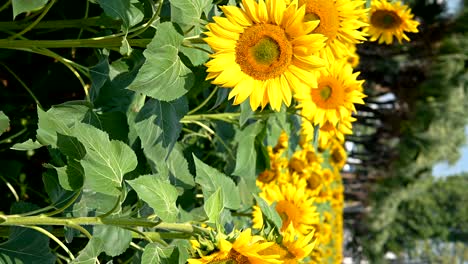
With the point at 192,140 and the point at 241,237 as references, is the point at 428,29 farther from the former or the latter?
the point at 241,237

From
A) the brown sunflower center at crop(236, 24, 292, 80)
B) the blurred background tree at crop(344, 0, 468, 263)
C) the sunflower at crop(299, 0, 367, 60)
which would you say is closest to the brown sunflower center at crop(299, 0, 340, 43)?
the sunflower at crop(299, 0, 367, 60)

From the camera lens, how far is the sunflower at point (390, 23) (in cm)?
201

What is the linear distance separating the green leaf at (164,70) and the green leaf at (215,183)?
0.49 ft

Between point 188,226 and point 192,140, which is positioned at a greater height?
point 188,226

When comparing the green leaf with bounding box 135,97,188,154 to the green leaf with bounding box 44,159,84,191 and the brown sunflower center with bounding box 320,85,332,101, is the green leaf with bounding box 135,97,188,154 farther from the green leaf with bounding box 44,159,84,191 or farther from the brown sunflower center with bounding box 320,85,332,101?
the brown sunflower center with bounding box 320,85,332,101

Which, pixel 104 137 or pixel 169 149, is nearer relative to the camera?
pixel 104 137

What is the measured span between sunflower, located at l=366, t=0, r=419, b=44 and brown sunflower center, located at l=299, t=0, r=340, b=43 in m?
0.79

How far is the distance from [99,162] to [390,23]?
4.03 ft

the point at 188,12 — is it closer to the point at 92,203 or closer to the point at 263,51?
the point at 263,51

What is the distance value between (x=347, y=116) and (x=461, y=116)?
7870mm

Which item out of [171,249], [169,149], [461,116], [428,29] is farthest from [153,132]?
[461,116]

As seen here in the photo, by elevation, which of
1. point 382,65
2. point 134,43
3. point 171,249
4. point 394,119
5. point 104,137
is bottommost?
point 394,119

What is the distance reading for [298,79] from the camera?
1094 millimetres

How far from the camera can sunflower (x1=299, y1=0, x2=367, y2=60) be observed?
1.19 metres
